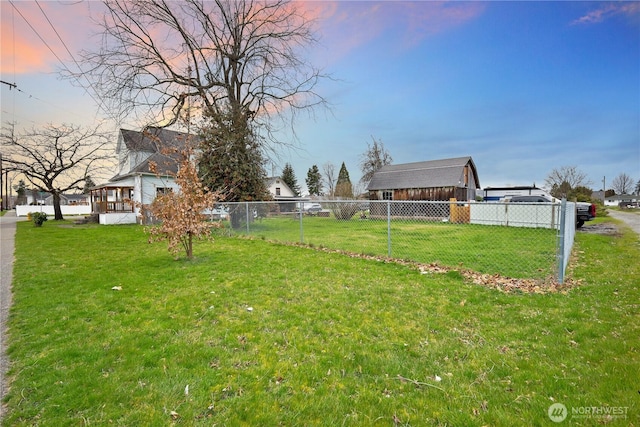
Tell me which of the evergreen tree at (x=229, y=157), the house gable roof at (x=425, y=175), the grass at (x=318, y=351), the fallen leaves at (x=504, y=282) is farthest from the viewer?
the house gable roof at (x=425, y=175)

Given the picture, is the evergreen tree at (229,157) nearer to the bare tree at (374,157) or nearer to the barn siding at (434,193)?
the barn siding at (434,193)

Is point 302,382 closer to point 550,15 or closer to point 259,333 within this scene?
point 259,333

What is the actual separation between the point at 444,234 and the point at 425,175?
1419 cm

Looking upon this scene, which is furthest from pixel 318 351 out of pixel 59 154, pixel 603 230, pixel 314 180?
pixel 314 180

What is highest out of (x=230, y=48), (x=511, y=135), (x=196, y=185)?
(x=230, y=48)

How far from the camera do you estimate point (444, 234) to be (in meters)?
12.0

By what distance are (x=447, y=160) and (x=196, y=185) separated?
2391cm

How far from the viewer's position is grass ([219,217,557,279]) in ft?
22.3

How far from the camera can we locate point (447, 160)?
25531mm

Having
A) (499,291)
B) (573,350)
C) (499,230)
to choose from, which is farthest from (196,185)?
(499,230)

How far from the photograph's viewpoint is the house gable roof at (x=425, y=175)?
23219 millimetres

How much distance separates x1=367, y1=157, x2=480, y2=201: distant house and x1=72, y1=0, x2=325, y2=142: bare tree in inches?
532

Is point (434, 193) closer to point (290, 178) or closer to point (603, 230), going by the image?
point (603, 230)

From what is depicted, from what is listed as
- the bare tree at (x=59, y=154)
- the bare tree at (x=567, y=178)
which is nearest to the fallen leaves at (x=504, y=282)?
the bare tree at (x=59, y=154)
